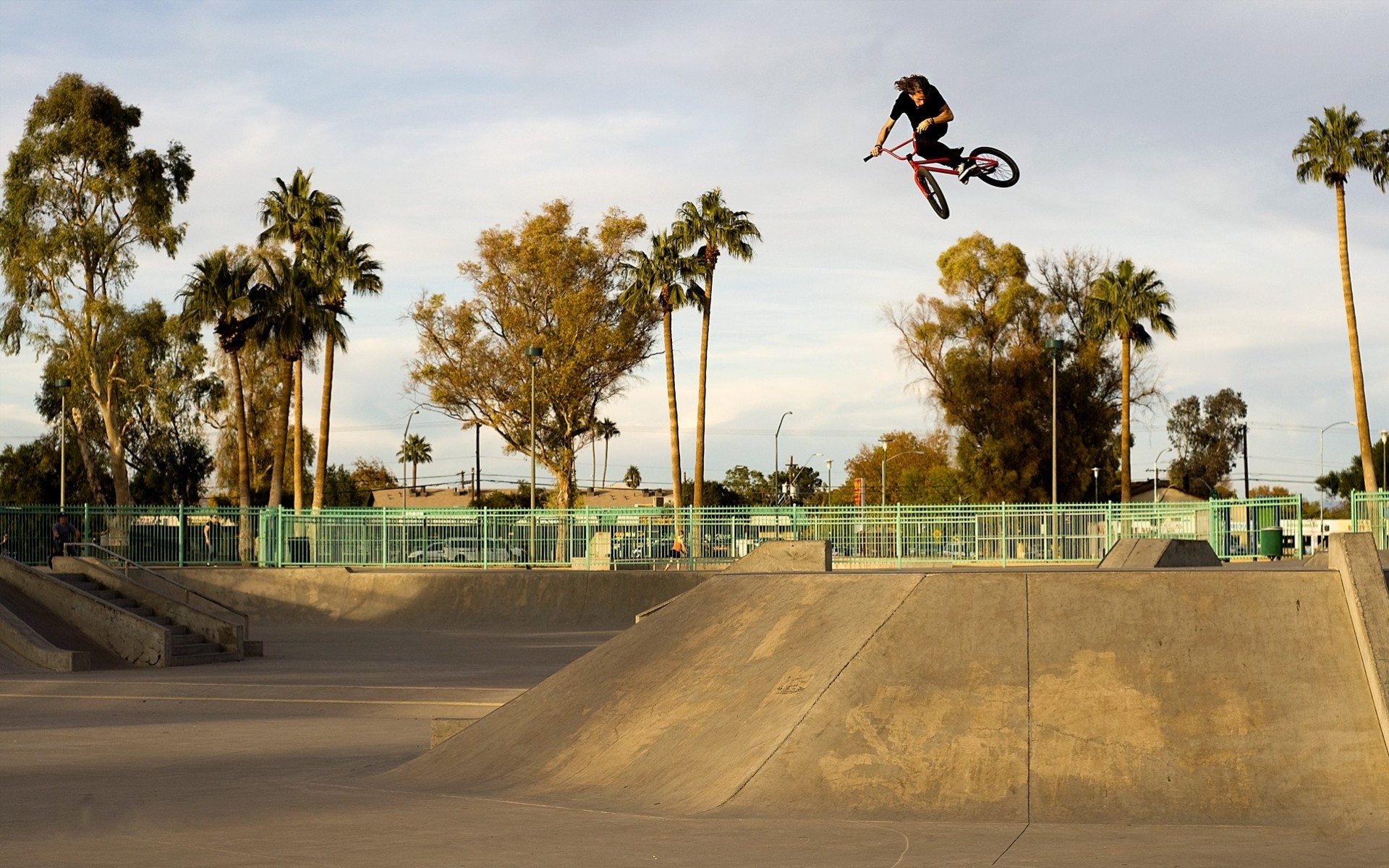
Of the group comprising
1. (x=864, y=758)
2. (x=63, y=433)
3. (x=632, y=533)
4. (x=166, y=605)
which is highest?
(x=63, y=433)

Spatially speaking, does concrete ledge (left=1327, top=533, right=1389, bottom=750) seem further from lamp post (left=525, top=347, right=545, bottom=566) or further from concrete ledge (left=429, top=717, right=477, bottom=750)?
lamp post (left=525, top=347, right=545, bottom=566)

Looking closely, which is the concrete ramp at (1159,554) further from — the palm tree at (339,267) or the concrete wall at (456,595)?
the palm tree at (339,267)

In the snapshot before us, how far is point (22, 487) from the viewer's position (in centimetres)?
7938

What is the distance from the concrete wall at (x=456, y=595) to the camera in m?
30.8

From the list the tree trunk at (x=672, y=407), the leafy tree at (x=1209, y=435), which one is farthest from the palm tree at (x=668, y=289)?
the leafy tree at (x=1209, y=435)

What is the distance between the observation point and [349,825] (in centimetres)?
831

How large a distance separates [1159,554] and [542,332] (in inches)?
1649

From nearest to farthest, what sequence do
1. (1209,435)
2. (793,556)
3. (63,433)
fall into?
(793,556) → (63,433) → (1209,435)

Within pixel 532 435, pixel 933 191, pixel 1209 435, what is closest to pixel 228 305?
pixel 532 435

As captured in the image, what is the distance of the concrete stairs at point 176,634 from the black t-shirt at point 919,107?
14.7 meters

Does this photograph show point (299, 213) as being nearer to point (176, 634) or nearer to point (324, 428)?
point (324, 428)

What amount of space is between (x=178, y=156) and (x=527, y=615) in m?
29.6

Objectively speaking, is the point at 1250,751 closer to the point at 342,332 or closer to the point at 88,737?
the point at 88,737

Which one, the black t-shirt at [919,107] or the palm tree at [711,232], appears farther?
the palm tree at [711,232]
